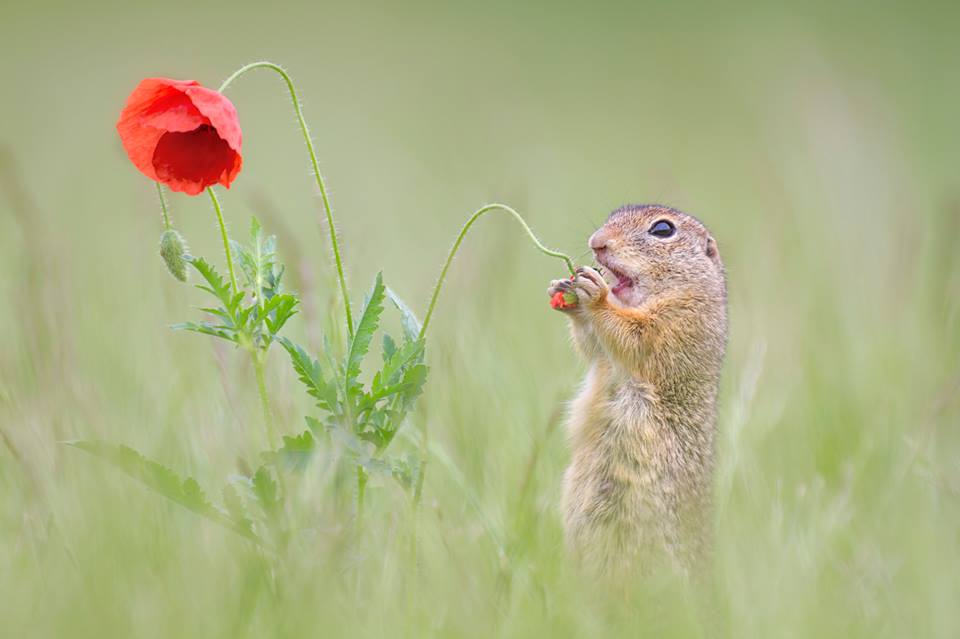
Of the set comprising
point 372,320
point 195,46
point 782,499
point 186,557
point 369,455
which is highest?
point 195,46

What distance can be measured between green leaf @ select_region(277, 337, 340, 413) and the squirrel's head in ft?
5.14

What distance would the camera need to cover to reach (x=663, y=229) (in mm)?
4902

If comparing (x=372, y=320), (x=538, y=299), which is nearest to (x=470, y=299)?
(x=538, y=299)

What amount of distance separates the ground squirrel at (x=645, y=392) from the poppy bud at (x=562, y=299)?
0.02m

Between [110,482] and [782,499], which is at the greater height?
[110,482]

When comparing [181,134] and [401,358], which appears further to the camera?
[401,358]

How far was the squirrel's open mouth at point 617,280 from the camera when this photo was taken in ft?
15.7

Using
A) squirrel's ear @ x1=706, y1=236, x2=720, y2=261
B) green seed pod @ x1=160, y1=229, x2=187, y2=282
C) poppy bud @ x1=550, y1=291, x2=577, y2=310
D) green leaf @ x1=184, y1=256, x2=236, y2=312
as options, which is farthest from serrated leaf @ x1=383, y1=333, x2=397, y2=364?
squirrel's ear @ x1=706, y1=236, x2=720, y2=261

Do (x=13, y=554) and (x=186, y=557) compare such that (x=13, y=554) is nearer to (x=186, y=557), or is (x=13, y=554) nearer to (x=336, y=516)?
(x=186, y=557)

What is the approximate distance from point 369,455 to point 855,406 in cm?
280

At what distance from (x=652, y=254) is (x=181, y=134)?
6.79ft

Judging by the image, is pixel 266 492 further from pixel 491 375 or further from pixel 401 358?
pixel 491 375

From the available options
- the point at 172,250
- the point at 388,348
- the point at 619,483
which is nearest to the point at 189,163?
the point at 172,250

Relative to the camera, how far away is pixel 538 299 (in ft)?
24.8
